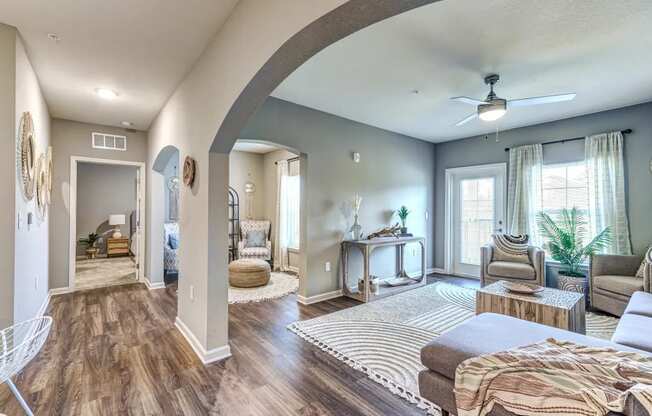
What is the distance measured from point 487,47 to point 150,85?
11.2 feet

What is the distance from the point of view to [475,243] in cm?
565

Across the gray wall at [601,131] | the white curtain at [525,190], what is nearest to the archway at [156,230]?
the gray wall at [601,131]

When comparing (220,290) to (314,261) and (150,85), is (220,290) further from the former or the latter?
(150,85)

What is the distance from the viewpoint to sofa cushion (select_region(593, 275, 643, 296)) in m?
3.27

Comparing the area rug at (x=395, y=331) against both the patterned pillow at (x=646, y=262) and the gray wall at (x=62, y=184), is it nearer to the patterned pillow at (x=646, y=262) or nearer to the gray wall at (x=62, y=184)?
the patterned pillow at (x=646, y=262)

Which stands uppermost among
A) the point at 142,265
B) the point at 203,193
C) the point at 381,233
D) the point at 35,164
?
the point at 35,164

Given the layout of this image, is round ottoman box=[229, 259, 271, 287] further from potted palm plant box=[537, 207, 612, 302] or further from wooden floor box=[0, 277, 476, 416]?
potted palm plant box=[537, 207, 612, 302]

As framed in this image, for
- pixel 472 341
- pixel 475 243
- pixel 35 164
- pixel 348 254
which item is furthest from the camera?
pixel 475 243

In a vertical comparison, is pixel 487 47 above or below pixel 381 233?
above

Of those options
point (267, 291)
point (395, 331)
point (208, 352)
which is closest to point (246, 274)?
point (267, 291)

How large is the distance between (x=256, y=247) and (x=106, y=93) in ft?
11.7

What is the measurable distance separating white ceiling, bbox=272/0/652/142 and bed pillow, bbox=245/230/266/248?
3.17 metres

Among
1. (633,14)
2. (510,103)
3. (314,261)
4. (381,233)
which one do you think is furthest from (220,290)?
(633,14)

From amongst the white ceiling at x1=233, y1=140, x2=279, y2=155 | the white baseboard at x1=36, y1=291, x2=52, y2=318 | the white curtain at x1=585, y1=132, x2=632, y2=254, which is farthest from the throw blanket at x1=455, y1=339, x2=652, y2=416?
the white ceiling at x1=233, y1=140, x2=279, y2=155
